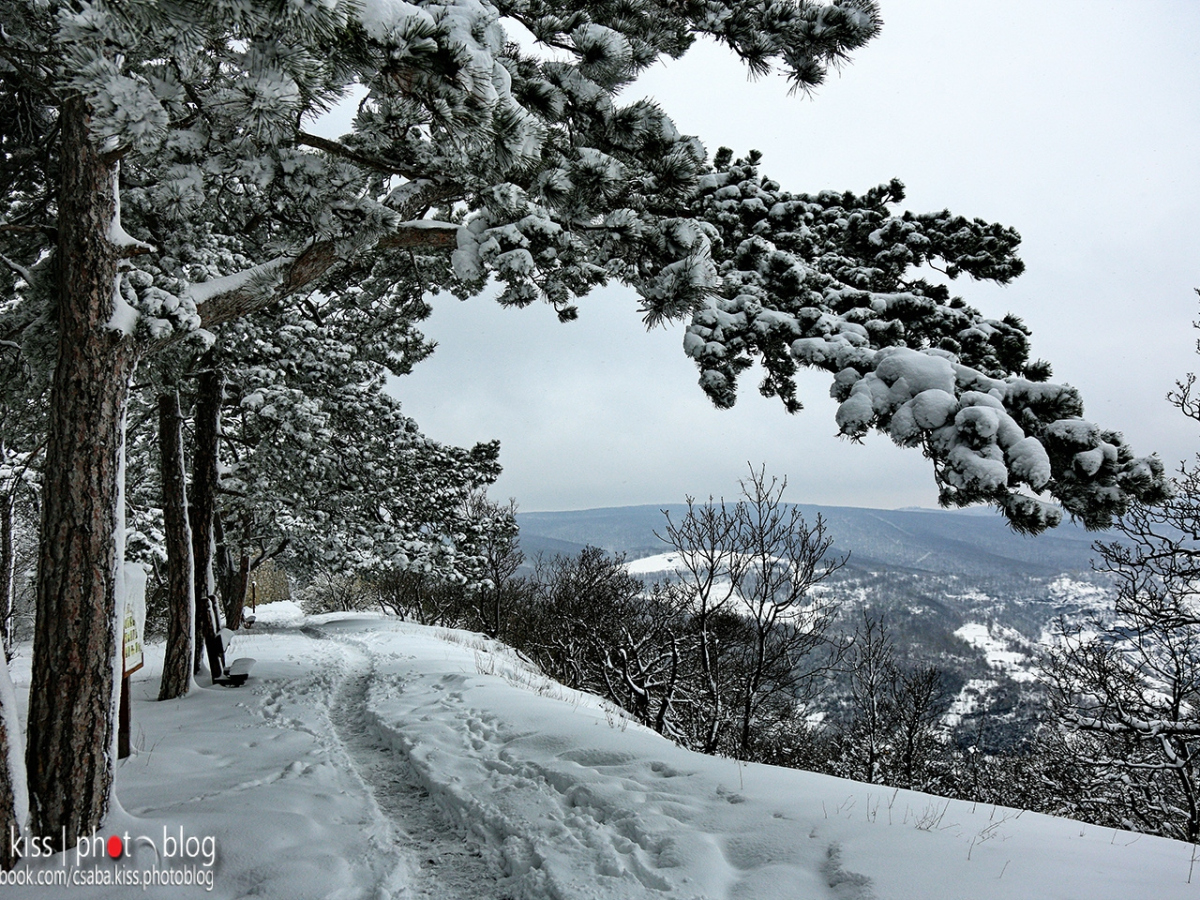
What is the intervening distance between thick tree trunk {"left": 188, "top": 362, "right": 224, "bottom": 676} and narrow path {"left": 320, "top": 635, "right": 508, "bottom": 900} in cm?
414

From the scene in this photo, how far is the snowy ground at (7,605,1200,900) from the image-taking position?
3057mm

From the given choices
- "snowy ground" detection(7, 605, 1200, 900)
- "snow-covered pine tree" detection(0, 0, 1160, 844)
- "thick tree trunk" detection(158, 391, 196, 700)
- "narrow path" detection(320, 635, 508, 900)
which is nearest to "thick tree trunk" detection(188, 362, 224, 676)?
"thick tree trunk" detection(158, 391, 196, 700)

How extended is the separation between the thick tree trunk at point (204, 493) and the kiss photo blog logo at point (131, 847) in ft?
20.6

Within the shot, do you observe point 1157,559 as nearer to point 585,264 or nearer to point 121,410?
point 585,264

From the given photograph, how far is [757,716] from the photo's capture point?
1861 cm

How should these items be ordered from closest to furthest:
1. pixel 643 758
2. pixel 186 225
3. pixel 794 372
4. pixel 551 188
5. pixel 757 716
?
pixel 551 188
pixel 794 372
pixel 643 758
pixel 186 225
pixel 757 716

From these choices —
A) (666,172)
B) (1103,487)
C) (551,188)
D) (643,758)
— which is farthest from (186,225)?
(1103,487)

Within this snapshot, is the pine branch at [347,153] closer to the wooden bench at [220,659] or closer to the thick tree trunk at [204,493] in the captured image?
the thick tree trunk at [204,493]

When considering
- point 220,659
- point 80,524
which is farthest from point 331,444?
point 80,524

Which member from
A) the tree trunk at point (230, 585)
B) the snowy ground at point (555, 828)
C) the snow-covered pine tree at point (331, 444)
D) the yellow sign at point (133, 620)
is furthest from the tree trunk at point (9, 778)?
the tree trunk at point (230, 585)

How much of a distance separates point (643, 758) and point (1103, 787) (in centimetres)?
1415

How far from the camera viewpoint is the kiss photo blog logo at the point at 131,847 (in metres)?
3.15

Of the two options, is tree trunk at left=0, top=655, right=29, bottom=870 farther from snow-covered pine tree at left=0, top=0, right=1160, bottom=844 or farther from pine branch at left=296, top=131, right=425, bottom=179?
pine branch at left=296, top=131, right=425, bottom=179

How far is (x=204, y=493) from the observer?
902cm
